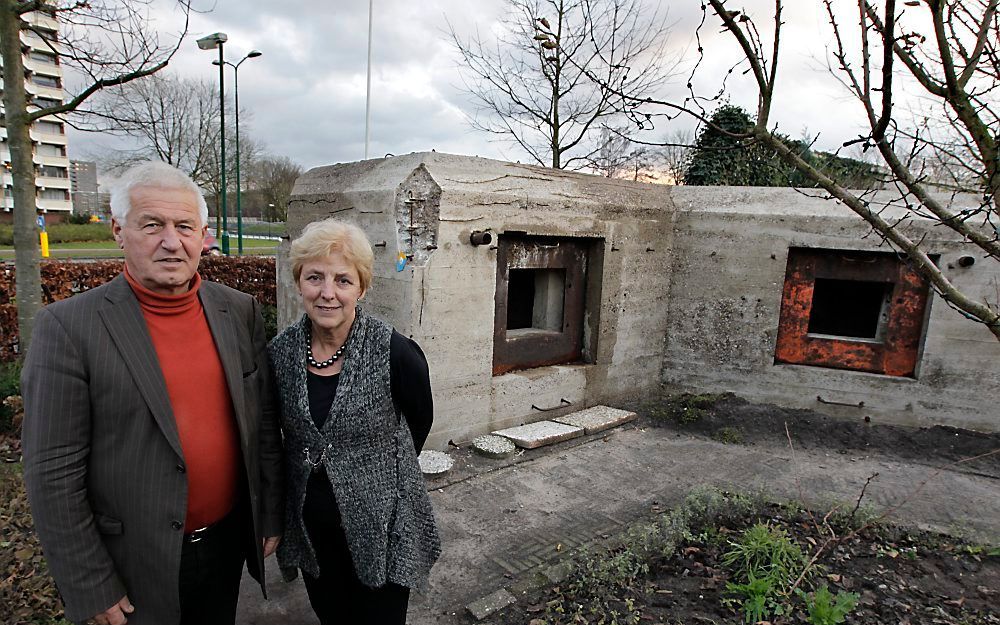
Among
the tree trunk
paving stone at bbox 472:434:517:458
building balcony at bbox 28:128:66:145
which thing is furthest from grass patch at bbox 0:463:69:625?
building balcony at bbox 28:128:66:145

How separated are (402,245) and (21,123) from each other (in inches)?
138

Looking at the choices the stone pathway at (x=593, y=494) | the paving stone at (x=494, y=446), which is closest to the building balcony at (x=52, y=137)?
the paving stone at (x=494, y=446)

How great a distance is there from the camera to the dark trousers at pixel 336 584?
2129 mm

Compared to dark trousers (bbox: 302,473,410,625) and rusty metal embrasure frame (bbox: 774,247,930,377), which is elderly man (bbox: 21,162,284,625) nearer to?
dark trousers (bbox: 302,473,410,625)

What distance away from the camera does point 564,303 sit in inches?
242

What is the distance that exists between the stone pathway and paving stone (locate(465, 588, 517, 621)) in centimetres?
4

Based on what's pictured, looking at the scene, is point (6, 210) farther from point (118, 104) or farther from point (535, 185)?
point (535, 185)

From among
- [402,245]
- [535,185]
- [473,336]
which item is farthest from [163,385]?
[535,185]

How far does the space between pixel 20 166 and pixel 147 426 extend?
480 cm

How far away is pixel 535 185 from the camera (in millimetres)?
5441

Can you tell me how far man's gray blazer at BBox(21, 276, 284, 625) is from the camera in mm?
1624

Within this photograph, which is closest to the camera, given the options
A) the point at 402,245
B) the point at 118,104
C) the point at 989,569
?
the point at 989,569

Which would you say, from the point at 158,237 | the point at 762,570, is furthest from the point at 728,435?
the point at 158,237

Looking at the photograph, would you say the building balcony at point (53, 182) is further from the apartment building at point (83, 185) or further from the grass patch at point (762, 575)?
the grass patch at point (762, 575)
